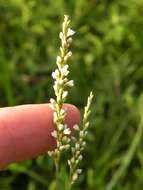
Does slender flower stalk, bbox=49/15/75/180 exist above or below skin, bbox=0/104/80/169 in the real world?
above

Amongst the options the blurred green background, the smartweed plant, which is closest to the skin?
the smartweed plant

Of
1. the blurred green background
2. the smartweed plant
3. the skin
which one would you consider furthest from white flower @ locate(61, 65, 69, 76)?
the blurred green background

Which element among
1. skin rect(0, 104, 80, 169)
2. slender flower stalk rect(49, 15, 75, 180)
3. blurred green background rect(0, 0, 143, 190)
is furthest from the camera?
blurred green background rect(0, 0, 143, 190)

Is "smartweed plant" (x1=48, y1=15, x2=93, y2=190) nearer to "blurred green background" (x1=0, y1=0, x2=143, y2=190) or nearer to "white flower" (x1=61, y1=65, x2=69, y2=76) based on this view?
"white flower" (x1=61, y1=65, x2=69, y2=76)

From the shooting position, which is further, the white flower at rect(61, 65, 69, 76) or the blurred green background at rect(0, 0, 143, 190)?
the blurred green background at rect(0, 0, 143, 190)

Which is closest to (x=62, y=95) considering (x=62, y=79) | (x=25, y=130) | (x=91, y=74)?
(x=62, y=79)

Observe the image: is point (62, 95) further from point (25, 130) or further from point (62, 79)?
point (25, 130)

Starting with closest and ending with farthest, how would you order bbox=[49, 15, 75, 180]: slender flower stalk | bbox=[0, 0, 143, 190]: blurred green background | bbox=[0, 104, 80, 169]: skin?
bbox=[49, 15, 75, 180]: slender flower stalk → bbox=[0, 104, 80, 169]: skin → bbox=[0, 0, 143, 190]: blurred green background

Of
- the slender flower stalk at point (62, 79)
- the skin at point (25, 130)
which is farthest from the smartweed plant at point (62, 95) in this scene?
the skin at point (25, 130)
